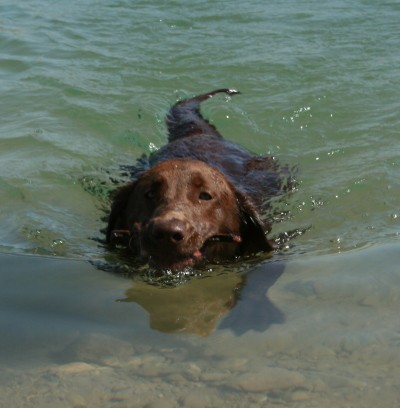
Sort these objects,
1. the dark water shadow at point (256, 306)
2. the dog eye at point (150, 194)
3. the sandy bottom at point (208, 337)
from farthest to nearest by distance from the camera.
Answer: the dog eye at point (150, 194), the dark water shadow at point (256, 306), the sandy bottom at point (208, 337)

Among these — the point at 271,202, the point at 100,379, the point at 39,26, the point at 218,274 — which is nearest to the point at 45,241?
the point at 218,274

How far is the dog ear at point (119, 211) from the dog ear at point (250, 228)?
72 centimetres

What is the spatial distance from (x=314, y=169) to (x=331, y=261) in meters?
2.30

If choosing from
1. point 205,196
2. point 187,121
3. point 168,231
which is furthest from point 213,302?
point 187,121

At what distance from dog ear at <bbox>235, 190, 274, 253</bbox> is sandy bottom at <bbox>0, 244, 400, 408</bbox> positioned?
0.34 metres

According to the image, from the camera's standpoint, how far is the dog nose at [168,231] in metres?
4.11

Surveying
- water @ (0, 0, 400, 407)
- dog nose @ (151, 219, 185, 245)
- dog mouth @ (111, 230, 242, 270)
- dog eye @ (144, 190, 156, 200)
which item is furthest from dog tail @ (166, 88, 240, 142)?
dog nose @ (151, 219, 185, 245)

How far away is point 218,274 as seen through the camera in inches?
185

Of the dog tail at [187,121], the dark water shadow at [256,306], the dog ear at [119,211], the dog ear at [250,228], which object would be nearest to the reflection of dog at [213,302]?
the dark water shadow at [256,306]

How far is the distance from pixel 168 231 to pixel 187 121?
3.29 metres

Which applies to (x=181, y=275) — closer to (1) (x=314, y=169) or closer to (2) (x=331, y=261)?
(2) (x=331, y=261)

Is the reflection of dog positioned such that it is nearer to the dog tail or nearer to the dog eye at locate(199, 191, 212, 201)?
the dog eye at locate(199, 191, 212, 201)

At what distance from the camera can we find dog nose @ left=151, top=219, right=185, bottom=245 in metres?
4.11

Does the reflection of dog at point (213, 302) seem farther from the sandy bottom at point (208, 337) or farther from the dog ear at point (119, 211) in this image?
the dog ear at point (119, 211)
